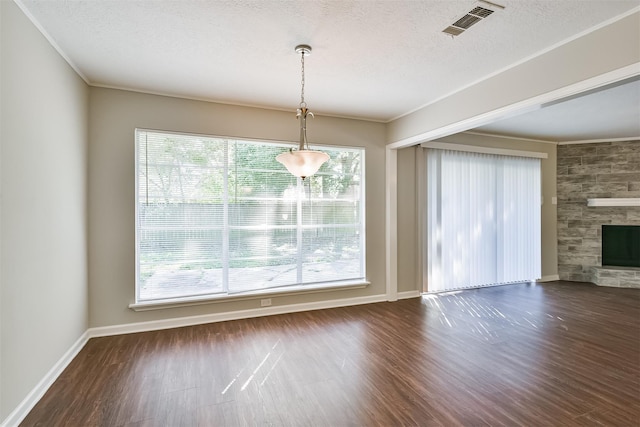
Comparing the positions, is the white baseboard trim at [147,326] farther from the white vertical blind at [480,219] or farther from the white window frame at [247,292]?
the white vertical blind at [480,219]

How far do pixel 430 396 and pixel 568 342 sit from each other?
2102 millimetres

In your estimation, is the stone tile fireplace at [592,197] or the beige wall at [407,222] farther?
the stone tile fireplace at [592,197]

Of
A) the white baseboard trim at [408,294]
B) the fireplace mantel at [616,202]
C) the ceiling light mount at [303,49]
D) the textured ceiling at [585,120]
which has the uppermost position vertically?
the textured ceiling at [585,120]

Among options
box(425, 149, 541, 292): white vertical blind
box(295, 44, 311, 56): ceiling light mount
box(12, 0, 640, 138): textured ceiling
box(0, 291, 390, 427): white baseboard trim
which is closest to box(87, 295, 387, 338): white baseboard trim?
box(0, 291, 390, 427): white baseboard trim

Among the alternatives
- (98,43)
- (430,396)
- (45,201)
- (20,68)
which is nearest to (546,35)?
(430,396)

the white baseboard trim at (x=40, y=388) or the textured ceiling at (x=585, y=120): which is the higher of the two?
the textured ceiling at (x=585, y=120)

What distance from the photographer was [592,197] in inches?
249

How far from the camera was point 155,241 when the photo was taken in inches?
150

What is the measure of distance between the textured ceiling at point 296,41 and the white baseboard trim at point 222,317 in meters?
2.80

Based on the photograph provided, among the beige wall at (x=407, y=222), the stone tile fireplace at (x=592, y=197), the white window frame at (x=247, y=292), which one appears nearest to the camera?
the white window frame at (x=247, y=292)

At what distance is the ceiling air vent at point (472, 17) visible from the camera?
2160 millimetres

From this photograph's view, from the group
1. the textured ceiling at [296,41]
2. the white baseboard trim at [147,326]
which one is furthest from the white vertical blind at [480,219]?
the textured ceiling at [296,41]

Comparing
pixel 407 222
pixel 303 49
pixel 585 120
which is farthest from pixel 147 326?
pixel 585 120

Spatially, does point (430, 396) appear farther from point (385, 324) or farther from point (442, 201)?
point (442, 201)
